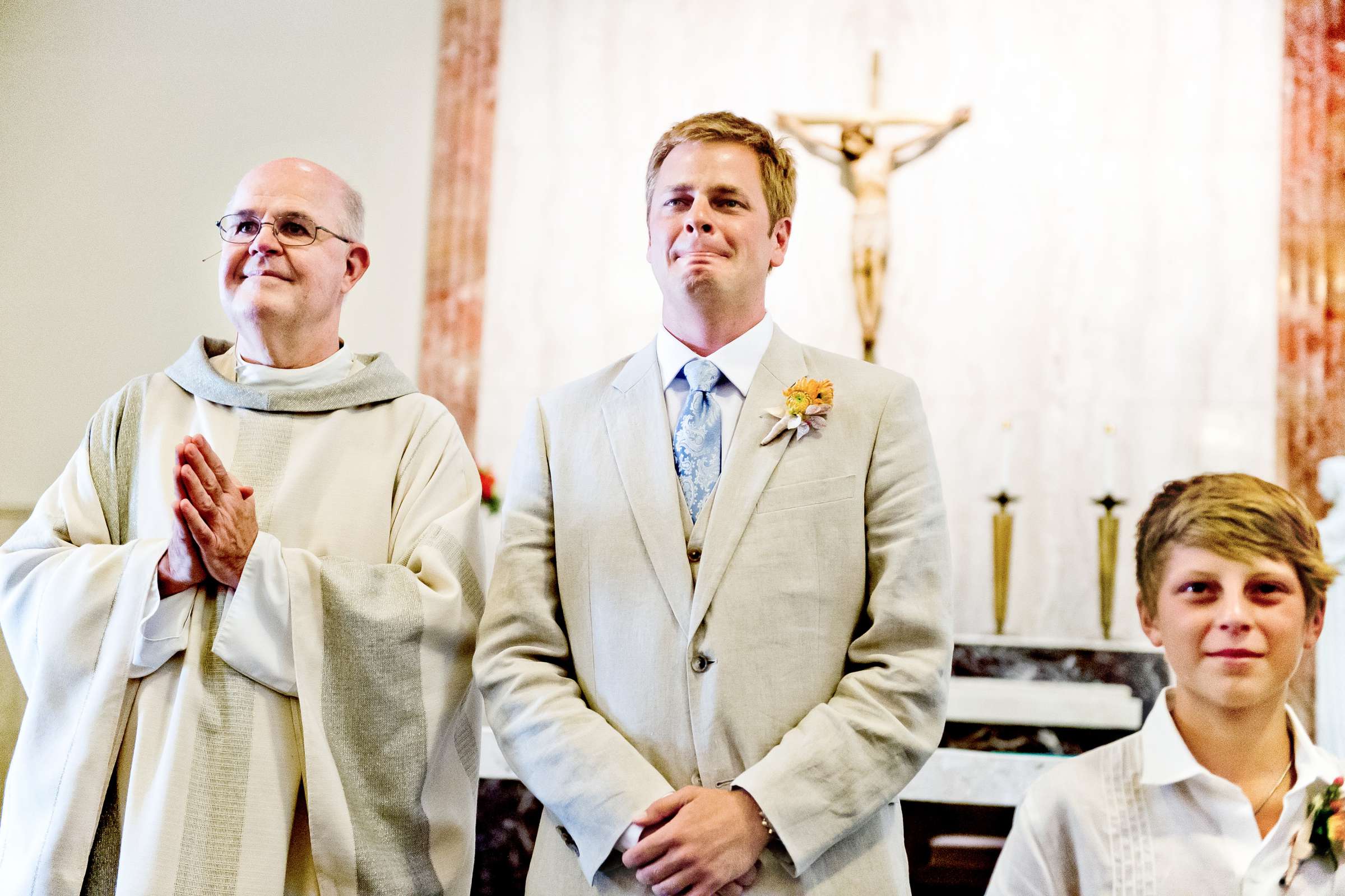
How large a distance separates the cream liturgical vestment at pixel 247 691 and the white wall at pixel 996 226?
3654 mm

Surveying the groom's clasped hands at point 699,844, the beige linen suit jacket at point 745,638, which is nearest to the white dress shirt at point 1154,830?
the beige linen suit jacket at point 745,638

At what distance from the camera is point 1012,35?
6.04m

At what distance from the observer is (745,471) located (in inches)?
81.4

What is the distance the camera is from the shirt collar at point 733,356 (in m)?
2.19

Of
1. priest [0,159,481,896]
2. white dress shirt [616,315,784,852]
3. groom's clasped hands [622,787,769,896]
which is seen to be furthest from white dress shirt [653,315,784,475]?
groom's clasped hands [622,787,769,896]

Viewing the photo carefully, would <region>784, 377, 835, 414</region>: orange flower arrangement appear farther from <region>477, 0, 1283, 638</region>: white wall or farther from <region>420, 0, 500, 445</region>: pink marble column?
<region>420, 0, 500, 445</region>: pink marble column

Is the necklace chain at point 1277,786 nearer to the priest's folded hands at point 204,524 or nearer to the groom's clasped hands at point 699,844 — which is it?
the groom's clasped hands at point 699,844

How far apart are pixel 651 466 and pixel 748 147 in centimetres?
65

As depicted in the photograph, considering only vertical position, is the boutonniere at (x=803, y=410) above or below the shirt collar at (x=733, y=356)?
below

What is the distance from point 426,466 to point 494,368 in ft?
12.1

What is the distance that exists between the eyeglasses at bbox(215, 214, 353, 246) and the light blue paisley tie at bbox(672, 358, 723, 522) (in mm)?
872

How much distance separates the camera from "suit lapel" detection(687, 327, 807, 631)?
1988 mm

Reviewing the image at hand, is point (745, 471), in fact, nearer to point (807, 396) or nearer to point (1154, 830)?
point (807, 396)

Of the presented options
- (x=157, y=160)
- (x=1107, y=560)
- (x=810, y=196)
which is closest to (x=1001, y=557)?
(x=1107, y=560)
